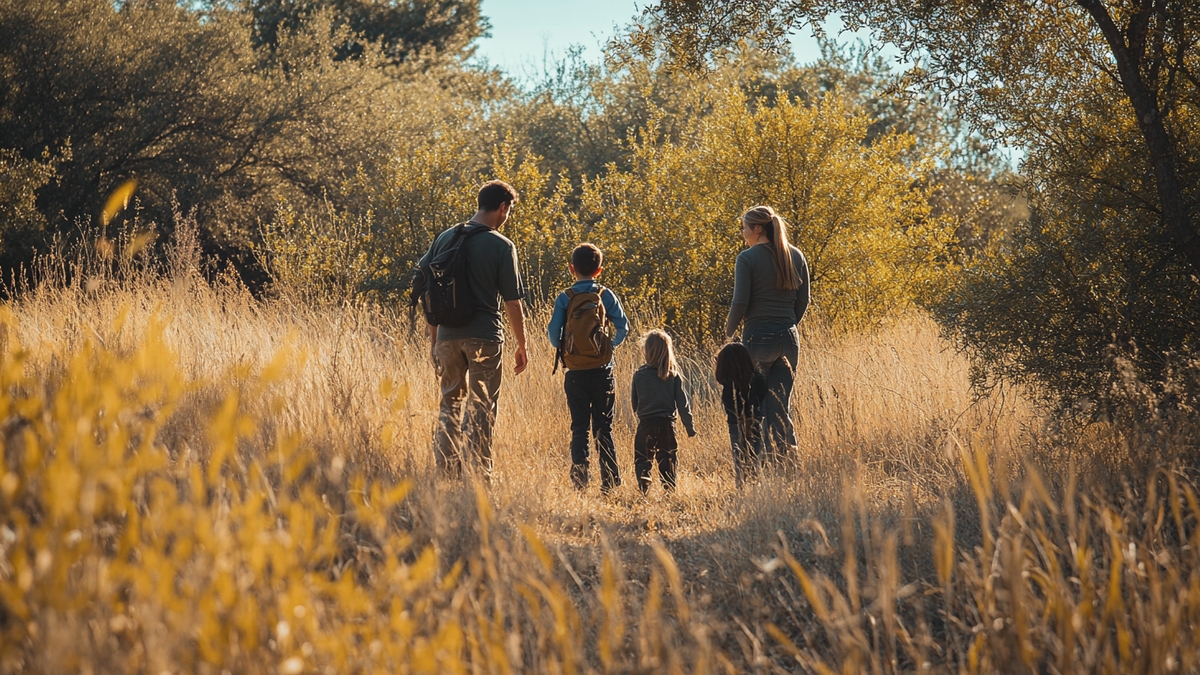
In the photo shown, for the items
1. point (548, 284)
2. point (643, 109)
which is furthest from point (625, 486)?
point (643, 109)

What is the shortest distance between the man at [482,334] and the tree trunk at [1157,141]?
3.42m

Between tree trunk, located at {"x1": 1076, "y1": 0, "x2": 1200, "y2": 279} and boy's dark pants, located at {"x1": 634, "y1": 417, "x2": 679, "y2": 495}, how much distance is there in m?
3.05

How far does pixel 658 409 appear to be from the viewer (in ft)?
19.1

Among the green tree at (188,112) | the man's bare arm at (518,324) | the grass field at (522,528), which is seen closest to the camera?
the grass field at (522,528)

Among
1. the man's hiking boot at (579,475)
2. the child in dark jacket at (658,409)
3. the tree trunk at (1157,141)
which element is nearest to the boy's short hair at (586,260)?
the child in dark jacket at (658,409)

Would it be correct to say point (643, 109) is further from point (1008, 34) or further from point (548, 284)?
point (1008, 34)

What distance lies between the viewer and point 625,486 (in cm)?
605

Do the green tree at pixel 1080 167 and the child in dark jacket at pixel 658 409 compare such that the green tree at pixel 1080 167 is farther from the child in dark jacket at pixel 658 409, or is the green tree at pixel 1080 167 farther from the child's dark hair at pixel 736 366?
the child in dark jacket at pixel 658 409

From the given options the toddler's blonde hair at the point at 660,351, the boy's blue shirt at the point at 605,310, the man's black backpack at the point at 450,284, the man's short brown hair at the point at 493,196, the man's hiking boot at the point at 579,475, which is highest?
the man's short brown hair at the point at 493,196

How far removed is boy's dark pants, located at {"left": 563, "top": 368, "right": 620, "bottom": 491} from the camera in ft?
19.1

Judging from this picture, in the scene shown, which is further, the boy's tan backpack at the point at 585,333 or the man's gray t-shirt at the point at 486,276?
the boy's tan backpack at the point at 585,333

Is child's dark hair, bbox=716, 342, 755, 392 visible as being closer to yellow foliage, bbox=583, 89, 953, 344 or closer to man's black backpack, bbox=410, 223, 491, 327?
man's black backpack, bbox=410, 223, 491, 327

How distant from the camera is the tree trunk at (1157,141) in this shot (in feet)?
15.4

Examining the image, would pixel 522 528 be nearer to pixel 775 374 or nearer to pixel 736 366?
pixel 736 366
